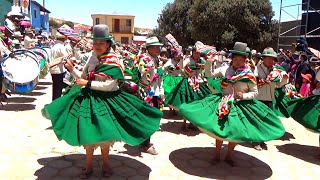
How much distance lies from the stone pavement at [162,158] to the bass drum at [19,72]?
3.92ft

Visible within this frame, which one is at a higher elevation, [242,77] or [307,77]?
[242,77]

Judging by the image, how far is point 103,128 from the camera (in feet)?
12.6

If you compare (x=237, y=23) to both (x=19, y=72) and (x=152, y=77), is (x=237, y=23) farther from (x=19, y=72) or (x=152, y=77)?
(x=152, y=77)

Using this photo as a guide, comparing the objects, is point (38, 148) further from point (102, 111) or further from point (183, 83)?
point (183, 83)

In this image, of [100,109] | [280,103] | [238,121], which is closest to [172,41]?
[238,121]

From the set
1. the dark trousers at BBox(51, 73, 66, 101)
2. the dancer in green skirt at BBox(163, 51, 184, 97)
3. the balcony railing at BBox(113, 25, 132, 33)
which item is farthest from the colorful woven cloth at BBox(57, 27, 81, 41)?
the balcony railing at BBox(113, 25, 132, 33)

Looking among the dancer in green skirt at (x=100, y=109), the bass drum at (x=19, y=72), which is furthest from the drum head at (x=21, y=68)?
the dancer in green skirt at (x=100, y=109)

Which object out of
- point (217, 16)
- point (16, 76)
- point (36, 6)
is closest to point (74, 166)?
point (16, 76)

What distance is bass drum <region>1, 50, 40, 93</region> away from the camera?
26.7ft

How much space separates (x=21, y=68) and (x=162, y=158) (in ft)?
16.1

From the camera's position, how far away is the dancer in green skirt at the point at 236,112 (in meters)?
4.47

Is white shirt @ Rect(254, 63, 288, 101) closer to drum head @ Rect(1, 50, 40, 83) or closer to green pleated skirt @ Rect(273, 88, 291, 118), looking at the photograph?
green pleated skirt @ Rect(273, 88, 291, 118)

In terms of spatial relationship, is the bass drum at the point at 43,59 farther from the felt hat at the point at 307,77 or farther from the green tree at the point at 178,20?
the green tree at the point at 178,20

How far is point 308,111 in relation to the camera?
18.6 feet
